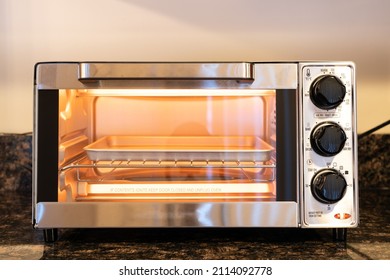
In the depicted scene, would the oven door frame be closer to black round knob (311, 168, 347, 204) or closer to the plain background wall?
black round knob (311, 168, 347, 204)

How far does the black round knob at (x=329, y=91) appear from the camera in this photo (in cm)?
75

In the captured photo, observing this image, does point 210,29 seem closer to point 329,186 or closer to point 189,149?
point 189,149

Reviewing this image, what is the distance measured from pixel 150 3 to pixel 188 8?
108mm

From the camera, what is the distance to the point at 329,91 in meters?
0.75

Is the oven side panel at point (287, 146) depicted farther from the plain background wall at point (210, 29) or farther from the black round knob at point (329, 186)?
the plain background wall at point (210, 29)

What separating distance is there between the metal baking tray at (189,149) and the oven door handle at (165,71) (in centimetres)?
13

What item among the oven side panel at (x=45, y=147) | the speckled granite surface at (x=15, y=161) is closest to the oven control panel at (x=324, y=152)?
the oven side panel at (x=45, y=147)

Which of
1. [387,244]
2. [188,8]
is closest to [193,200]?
[387,244]

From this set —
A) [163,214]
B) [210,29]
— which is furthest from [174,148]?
[210,29]

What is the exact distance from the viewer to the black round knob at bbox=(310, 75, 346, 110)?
75 centimetres

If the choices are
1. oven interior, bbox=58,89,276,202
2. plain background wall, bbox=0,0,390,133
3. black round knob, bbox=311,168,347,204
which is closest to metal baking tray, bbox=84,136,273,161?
oven interior, bbox=58,89,276,202

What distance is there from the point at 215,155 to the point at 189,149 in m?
0.05

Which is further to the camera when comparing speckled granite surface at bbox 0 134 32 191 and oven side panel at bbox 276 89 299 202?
speckled granite surface at bbox 0 134 32 191

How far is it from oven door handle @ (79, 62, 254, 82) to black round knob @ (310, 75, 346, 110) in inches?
4.6
